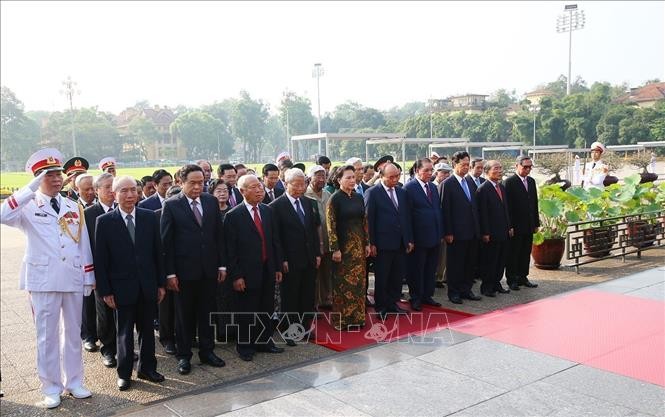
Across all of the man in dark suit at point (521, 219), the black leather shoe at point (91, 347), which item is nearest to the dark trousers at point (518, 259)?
the man in dark suit at point (521, 219)

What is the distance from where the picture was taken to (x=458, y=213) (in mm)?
6414

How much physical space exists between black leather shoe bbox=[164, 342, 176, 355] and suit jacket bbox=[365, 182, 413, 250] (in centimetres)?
227

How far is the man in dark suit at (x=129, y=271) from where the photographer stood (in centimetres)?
405

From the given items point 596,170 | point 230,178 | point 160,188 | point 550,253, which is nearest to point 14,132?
point 230,178

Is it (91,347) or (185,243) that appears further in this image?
(91,347)

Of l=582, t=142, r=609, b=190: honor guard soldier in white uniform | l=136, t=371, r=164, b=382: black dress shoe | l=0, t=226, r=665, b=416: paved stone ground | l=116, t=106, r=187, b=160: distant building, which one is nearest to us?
l=0, t=226, r=665, b=416: paved stone ground

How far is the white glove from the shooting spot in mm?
3704

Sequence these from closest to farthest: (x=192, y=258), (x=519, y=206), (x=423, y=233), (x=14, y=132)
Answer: (x=192, y=258)
(x=423, y=233)
(x=519, y=206)
(x=14, y=132)

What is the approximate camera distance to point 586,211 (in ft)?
28.1

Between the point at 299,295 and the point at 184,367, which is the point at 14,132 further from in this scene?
the point at 184,367

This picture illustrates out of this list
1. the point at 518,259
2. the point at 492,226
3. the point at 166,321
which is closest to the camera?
the point at 166,321

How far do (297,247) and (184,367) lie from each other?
1.46 m

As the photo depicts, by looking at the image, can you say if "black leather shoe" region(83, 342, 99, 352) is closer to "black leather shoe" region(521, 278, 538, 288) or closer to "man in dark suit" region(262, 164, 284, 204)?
"man in dark suit" region(262, 164, 284, 204)

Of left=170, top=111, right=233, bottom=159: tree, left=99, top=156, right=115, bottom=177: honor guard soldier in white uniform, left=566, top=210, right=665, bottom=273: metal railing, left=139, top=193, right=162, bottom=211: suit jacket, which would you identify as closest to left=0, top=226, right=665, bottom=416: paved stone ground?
left=566, top=210, right=665, bottom=273: metal railing
